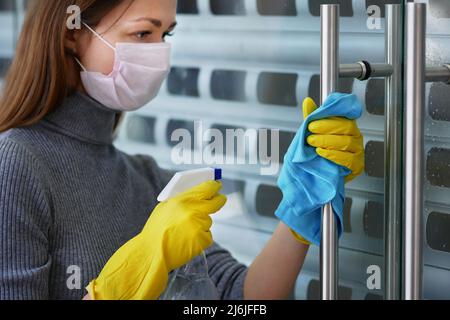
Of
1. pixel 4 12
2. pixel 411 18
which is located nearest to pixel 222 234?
pixel 411 18

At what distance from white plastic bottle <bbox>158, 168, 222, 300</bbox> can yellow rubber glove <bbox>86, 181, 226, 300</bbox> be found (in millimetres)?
15

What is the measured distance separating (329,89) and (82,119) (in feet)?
2.37

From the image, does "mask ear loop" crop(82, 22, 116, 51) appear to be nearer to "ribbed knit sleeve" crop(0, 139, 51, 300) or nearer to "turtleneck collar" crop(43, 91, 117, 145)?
"turtleneck collar" crop(43, 91, 117, 145)

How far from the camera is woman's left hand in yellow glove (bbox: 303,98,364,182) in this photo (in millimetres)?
1289

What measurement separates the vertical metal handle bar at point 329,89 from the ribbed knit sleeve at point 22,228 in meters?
0.59

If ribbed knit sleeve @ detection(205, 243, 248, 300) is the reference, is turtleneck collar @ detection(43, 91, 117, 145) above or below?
above

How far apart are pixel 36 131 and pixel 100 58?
205 mm

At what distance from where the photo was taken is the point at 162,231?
1.41m

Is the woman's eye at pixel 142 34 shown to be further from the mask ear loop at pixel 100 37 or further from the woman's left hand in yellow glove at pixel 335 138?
the woman's left hand in yellow glove at pixel 335 138

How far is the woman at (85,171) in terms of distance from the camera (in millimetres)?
1546

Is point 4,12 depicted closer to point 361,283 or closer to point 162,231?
point 162,231

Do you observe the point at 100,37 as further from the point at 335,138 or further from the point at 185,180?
the point at 335,138

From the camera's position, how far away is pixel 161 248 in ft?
4.61

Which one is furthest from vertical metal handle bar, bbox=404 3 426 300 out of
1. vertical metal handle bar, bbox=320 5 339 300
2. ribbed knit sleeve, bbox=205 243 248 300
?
ribbed knit sleeve, bbox=205 243 248 300
